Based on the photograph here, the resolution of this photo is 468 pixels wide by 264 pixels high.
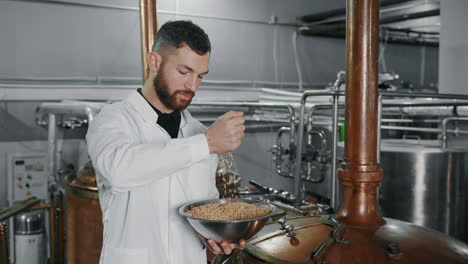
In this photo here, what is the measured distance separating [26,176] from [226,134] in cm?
301

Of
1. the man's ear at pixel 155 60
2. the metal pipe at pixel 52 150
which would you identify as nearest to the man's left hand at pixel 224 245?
the man's ear at pixel 155 60

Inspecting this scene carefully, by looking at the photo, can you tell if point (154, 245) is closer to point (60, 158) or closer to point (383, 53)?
point (60, 158)

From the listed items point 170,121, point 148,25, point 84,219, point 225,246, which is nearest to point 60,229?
point 84,219

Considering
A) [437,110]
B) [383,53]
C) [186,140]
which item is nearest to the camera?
[186,140]

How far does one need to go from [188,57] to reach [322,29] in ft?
14.1

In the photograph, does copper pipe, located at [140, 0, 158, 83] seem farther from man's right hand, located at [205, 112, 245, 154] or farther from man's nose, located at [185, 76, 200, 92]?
man's right hand, located at [205, 112, 245, 154]

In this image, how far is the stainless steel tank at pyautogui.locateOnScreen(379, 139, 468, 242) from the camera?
9.90ft

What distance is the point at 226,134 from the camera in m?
1.13

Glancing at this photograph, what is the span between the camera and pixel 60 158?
3.64 metres

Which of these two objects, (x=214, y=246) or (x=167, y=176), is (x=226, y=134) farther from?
(x=214, y=246)

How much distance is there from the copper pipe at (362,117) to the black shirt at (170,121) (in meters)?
0.58

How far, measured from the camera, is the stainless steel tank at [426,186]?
9.90ft

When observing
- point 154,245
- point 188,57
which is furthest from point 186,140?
point 154,245

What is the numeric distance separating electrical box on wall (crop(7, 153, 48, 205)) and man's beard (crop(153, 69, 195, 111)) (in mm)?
2678
